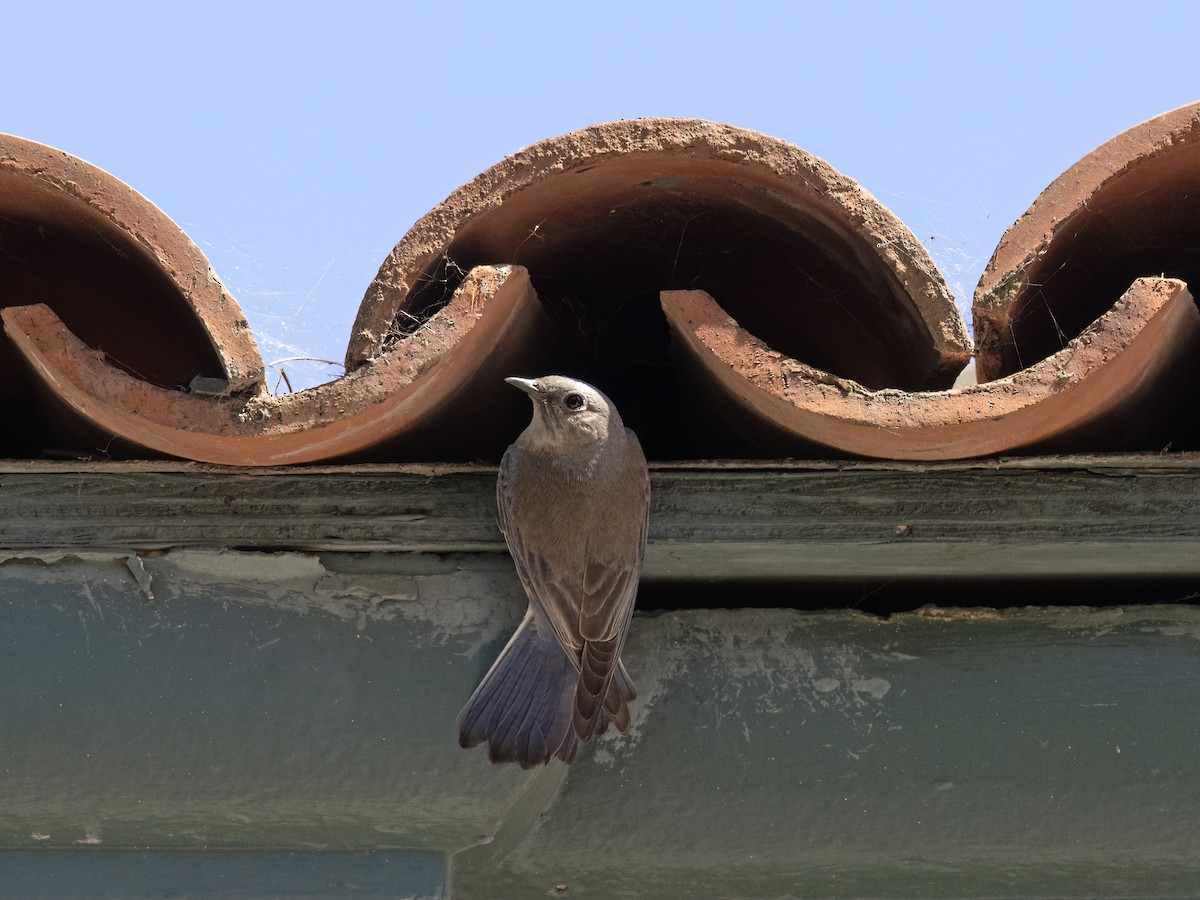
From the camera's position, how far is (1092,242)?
2299 millimetres

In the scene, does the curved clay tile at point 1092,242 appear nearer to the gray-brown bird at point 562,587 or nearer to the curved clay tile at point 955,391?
the curved clay tile at point 955,391

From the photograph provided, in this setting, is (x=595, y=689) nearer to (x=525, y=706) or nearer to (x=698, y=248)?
(x=525, y=706)

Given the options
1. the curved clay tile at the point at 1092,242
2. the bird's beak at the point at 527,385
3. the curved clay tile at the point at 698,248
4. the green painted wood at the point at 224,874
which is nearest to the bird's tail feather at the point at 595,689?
the green painted wood at the point at 224,874

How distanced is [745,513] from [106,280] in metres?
1.28

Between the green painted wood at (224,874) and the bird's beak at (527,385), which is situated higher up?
the bird's beak at (527,385)

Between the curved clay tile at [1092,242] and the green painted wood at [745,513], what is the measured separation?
26cm

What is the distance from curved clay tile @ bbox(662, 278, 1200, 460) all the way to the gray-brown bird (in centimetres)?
31

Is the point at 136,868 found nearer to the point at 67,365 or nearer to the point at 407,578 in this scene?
the point at 407,578

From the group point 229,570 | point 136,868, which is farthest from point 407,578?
point 136,868

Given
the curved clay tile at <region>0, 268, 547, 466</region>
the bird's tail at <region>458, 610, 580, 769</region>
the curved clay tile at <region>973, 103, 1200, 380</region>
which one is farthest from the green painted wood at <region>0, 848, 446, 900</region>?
the curved clay tile at <region>973, 103, 1200, 380</region>

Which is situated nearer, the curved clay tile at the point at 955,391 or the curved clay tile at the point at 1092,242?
the curved clay tile at the point at 955,391

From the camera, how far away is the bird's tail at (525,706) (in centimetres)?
213

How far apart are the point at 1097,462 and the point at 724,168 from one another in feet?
2.60

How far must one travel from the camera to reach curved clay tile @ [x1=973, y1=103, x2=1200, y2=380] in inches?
81.8
